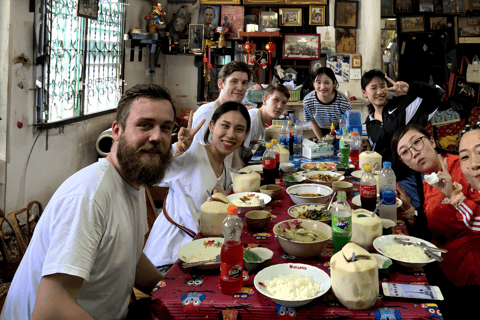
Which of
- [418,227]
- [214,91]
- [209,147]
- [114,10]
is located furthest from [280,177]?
[214,91]

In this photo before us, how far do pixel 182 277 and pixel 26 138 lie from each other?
3014 mm

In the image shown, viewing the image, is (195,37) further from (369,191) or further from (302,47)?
(369,191)

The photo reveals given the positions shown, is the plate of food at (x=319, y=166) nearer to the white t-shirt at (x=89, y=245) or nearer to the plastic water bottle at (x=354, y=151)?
the plastic water bottle at (x=354, y=151)

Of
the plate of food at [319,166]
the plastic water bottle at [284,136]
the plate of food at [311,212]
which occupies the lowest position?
the plate of food at [311,212]

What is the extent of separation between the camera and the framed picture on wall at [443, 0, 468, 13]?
6.36 m

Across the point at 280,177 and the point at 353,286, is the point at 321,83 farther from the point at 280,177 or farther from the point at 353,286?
the point at 353,286

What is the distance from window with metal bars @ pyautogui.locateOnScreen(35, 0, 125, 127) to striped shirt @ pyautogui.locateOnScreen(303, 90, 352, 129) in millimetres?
2832

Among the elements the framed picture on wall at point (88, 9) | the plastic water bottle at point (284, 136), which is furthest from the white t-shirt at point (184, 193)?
the framed picture on wall at point (88, 9)

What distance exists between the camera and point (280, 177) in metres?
2.82

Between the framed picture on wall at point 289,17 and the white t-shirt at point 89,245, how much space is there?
636 cm

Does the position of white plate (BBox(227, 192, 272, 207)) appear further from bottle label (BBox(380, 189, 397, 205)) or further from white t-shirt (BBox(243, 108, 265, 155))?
white t-shirt (BBox(243, 108, 265, 155))

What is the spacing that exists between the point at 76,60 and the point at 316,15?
4369 millimetres

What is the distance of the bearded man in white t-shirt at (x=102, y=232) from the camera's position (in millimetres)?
1095

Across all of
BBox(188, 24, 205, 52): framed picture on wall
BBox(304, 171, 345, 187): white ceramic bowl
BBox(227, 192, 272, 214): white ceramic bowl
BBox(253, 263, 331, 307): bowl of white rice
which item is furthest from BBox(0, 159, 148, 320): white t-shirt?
BBox(188, 24, 205, 52): framed picture on wall
